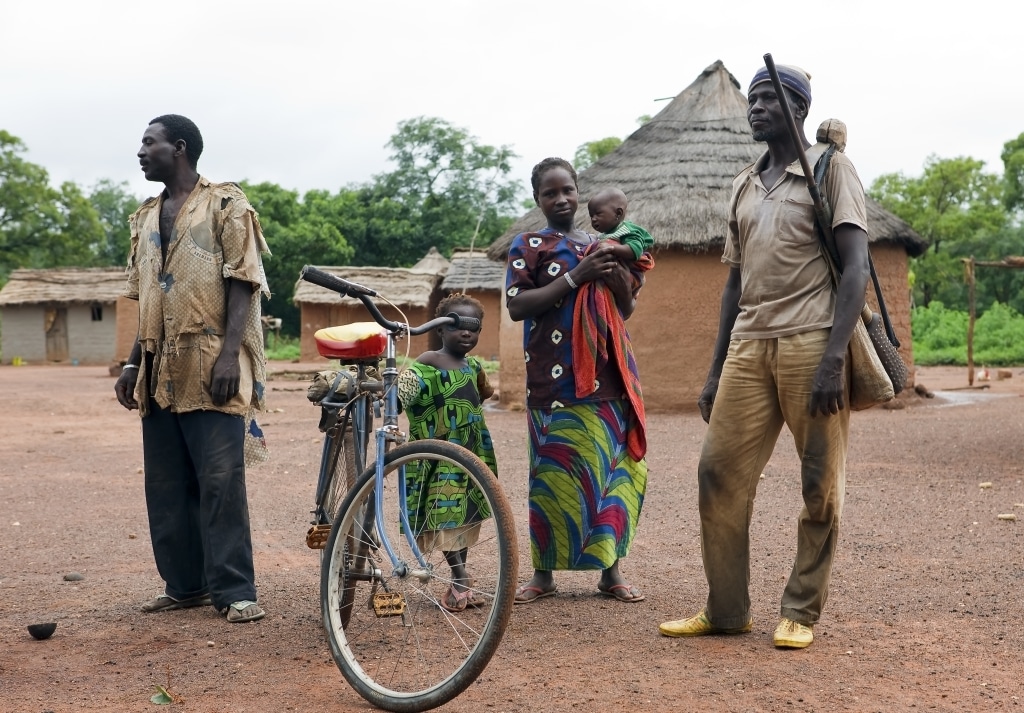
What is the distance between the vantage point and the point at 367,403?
3.58 meters

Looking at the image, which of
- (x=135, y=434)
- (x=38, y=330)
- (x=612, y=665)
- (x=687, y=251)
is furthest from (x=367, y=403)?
(x=38, y=330)

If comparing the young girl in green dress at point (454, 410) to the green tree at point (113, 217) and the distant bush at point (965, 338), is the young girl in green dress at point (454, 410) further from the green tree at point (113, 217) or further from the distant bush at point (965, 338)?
the green tree at point (113, 217)

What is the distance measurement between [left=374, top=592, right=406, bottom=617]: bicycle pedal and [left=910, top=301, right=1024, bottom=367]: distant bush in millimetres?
24169

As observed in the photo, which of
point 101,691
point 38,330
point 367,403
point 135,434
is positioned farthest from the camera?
point 38,330

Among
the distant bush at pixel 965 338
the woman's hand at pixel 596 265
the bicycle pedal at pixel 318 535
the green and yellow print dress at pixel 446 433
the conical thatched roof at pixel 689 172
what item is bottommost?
the distant bush at pixel 965 338

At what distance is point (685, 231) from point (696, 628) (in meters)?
9.99

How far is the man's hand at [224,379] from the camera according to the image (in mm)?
4156

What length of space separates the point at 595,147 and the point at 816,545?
45918 millimetres

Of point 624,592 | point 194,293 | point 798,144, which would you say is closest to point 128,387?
point 194,293

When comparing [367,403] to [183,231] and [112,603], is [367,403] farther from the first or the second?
[112,603]

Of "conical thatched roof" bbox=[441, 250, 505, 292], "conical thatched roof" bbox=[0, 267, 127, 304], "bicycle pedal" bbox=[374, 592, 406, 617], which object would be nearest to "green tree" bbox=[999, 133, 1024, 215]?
"conical thatched roof" bbox=[441, 250, 505, 292]

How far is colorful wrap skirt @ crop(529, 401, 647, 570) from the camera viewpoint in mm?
4250

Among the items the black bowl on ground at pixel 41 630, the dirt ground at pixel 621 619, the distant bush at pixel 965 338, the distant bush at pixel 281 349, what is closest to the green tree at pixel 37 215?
the distant bush at pixel 281 349

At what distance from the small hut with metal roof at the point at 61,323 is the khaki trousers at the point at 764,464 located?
34.0m
